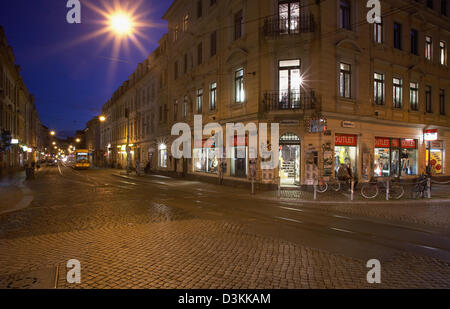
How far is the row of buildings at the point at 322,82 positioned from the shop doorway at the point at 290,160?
0.06 meters

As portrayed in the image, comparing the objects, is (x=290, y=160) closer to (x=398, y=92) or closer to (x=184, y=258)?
(x=398, y=92)

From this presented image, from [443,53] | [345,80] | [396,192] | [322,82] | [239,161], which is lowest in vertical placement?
[396,192]

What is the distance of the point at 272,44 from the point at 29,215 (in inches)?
592

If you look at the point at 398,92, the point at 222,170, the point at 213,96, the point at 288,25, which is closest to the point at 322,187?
the point at 222,170

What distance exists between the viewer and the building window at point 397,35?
21109 mm

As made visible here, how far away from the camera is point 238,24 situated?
20.2 m

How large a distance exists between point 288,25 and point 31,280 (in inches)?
689

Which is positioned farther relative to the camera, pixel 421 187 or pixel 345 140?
pixel 345 140

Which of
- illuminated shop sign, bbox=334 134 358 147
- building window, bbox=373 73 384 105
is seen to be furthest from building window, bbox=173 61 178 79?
building window, bbox=373 73 384 105

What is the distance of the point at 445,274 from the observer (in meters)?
4.99

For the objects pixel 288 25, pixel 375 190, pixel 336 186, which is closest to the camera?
pixel 375 190

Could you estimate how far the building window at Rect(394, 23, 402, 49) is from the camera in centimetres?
2111
